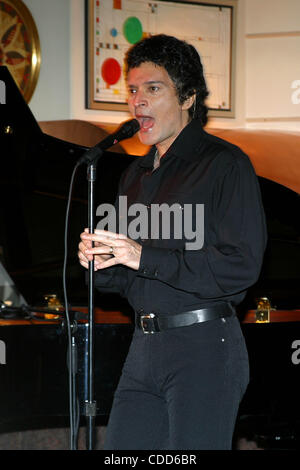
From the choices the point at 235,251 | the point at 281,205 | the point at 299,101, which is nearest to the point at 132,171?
the point at 235,251

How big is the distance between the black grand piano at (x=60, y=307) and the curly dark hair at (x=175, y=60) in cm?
91

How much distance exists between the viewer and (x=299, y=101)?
212 inches

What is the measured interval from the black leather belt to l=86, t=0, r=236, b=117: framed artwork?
3.46 meters

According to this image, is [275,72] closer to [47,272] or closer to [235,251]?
[47,272]

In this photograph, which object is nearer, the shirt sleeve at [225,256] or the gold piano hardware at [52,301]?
the shirt sleeve at [225,256]

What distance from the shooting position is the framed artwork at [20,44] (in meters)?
4.89

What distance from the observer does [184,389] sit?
1.77 m

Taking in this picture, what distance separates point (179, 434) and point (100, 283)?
0.51 m

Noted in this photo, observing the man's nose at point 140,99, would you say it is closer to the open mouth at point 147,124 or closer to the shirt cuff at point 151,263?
the open mouth at point 147,124

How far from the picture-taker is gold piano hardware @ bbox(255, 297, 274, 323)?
3.70 metres

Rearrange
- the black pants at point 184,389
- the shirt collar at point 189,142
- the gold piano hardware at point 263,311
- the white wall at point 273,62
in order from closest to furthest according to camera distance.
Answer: the black pants at point 184,389 → the shirt collar at point 189,142 → the gold piano hardware at point 263,311 → the white wall at point 273,62

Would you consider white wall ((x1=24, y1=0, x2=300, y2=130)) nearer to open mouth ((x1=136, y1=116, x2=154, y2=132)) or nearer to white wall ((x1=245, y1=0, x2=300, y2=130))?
white wall ((x1=245, y1=0, x2=300, y2=130))

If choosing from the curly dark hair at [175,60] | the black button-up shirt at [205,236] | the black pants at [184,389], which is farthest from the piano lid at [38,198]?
the black pants at [184,389]

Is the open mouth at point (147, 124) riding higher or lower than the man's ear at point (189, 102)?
lower
